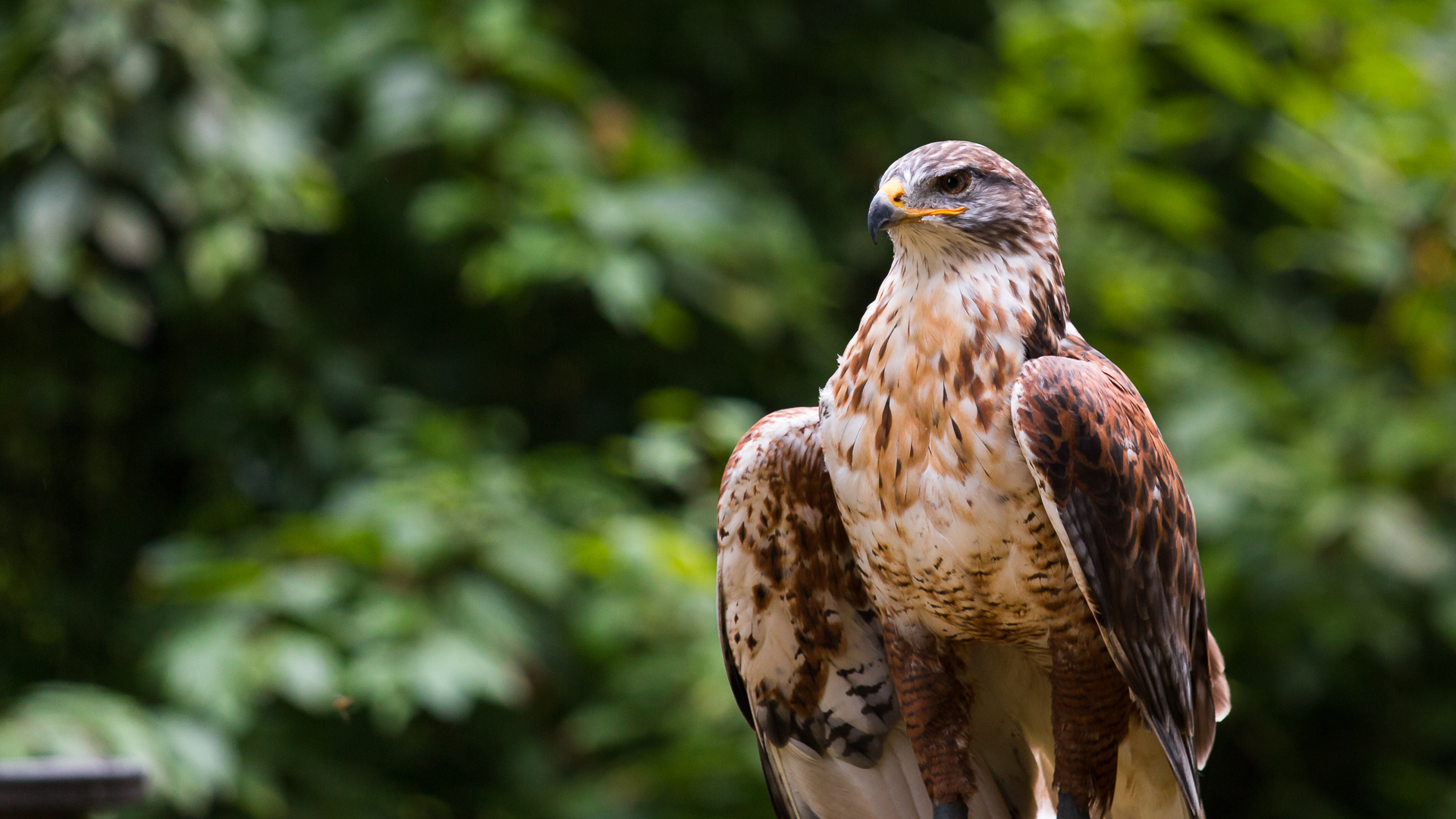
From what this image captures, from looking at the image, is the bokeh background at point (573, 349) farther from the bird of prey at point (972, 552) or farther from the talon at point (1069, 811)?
the talon at point (1069, 811)

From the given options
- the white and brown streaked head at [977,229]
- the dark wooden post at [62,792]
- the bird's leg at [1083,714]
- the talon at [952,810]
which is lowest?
the talon at [952,810]

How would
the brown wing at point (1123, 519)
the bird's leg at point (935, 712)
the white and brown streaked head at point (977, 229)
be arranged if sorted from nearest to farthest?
the brown wing at point (1123, 519) → the white and brown streaked head at point (977, 229) → the bird's leg at point (935, 712)

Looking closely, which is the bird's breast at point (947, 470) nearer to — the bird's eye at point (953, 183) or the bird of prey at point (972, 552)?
the bird of prey at point (972, 552)

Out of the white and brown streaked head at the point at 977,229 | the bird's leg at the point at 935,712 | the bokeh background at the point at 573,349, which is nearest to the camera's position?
the white and brown streaked head at the point at 977,229

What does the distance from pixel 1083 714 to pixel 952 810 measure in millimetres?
243

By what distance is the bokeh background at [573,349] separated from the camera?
11.8 feet

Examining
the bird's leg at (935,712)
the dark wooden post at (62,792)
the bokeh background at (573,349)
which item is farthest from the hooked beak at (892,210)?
the bokeh background at (573,349)

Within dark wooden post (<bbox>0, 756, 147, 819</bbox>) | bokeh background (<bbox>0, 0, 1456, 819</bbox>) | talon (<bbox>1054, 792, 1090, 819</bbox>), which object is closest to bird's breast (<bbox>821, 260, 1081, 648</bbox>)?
talon (<bbox>1054, 792, 1090, 819</bbox>)

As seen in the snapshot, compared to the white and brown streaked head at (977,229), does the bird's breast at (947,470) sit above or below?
below

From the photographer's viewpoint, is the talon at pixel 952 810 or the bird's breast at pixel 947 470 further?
the talon at pixel 952 810

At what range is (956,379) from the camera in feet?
5.46

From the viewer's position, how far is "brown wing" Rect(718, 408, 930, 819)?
1.92 metres

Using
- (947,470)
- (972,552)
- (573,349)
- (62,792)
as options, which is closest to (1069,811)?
(972,552)

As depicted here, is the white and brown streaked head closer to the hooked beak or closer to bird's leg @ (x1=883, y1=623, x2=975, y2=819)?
the hooked beak
